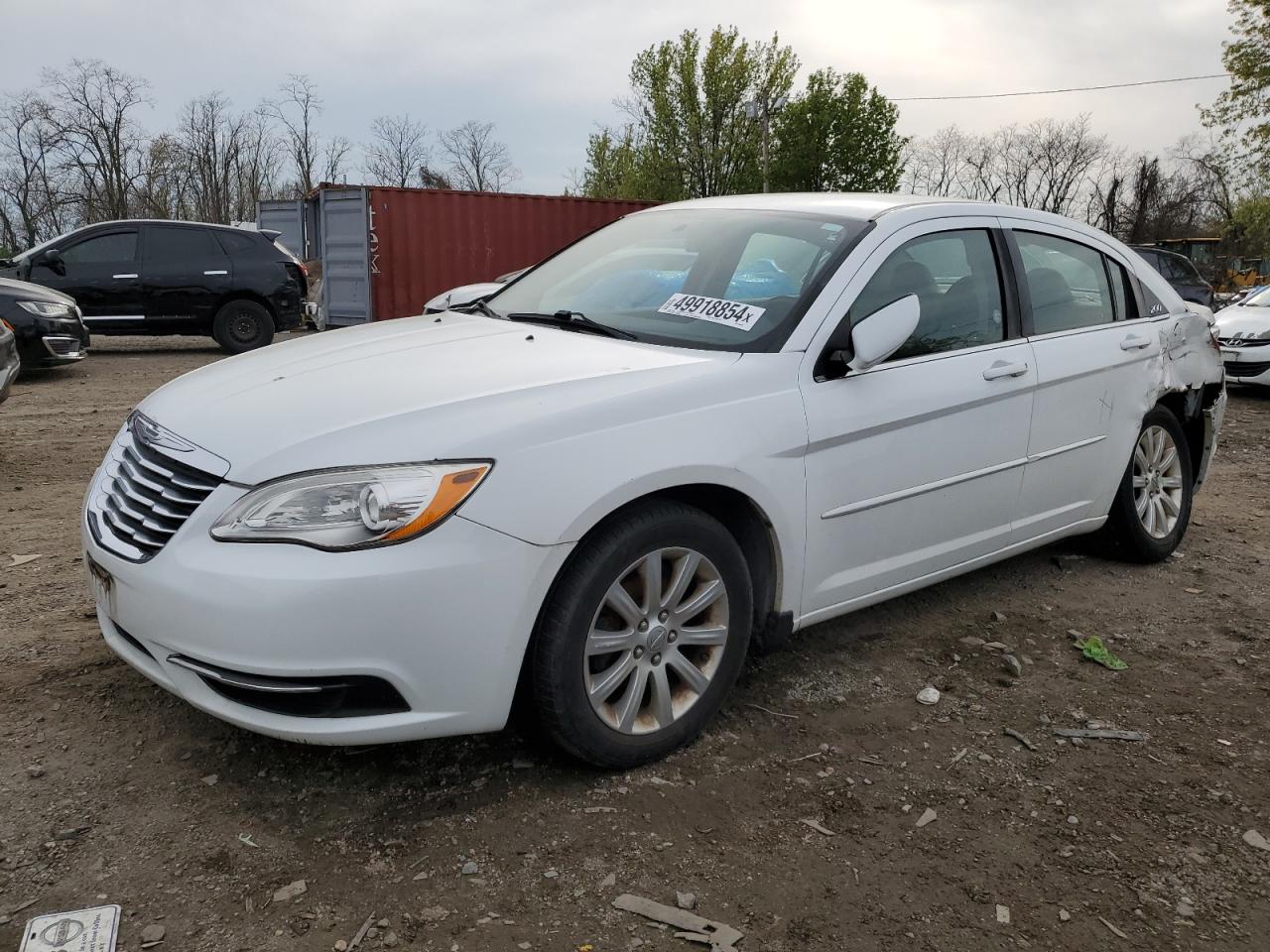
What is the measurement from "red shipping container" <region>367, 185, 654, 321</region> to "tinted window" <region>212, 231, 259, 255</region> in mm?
3526

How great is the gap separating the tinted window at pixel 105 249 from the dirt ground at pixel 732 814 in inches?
416

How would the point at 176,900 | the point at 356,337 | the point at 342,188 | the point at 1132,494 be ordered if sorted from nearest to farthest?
the point at 176,900
the point at 356,337
the point at 1132,494
the point at 342,188

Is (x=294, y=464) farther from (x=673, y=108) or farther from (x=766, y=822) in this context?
(x=673, y=108)

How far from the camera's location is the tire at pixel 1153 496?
4.62m

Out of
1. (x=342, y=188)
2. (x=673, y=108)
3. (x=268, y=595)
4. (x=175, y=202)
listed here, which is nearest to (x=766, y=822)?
(x=268, y=595)

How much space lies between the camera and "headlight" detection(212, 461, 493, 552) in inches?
93.8

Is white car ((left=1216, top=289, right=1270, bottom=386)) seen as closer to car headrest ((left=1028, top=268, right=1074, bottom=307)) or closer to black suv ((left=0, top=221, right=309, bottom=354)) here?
car headrest ((left=1028, top=268, right=1074, bottom=307))

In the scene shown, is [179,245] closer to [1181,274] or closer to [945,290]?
[945,290]

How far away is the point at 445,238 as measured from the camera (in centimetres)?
1784

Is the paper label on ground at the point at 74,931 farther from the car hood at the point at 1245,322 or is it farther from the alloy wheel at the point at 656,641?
the car hood at the point at 1245,322

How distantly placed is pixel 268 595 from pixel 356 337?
1.45 metres

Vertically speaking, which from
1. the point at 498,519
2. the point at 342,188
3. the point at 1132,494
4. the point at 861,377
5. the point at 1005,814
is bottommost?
the point at 1005,814

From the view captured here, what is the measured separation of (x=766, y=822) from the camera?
2680 mm

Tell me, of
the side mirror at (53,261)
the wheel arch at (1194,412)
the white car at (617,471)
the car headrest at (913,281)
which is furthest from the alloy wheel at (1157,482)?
the side mirror at (53,261)
